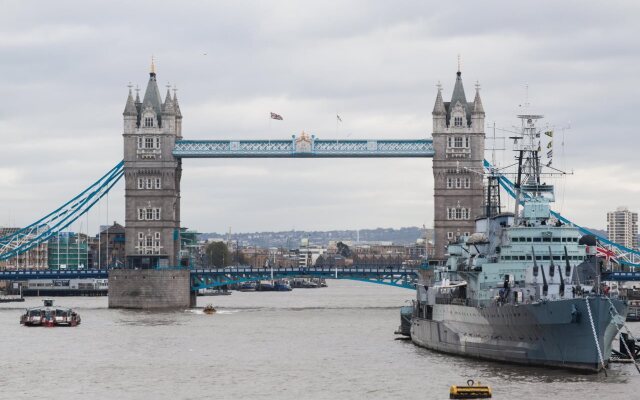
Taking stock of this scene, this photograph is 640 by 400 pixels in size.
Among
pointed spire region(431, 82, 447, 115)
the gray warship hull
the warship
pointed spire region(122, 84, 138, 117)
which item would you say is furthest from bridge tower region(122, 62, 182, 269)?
the gray warship hull

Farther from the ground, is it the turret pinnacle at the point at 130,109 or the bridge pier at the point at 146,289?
the turret pinnacle at the point at 130,109

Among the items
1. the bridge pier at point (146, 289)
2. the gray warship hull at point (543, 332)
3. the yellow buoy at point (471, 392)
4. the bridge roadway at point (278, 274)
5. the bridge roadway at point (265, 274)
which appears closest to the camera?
the yellow buoy at point (471, 392)

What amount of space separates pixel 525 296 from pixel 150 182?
74.9m

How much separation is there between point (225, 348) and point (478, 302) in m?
17.5

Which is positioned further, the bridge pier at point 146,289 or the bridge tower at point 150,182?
the bridge tower at point 150,182

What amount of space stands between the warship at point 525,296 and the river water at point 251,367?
975mm

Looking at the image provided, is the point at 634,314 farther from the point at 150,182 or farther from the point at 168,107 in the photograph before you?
the point at 168,107

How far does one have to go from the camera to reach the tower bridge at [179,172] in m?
127

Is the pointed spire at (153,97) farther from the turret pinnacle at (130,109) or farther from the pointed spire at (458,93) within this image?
the pointed spire at (458,93)

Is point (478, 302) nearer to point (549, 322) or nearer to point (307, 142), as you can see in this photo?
point (549, 322)

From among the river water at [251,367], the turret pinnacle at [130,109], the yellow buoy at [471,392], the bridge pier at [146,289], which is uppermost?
the turret pinnacle at [130,109]

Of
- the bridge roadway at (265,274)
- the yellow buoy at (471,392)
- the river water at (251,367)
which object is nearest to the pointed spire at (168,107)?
the bridge roadway at (265,274)

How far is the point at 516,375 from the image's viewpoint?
57.5 metres

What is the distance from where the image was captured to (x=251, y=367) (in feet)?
216
